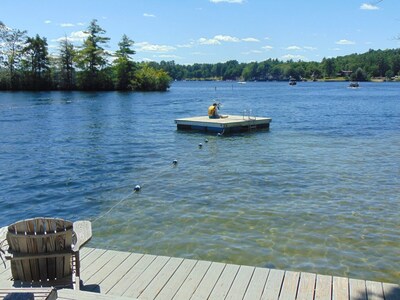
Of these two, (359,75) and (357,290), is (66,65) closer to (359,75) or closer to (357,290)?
(357,290)

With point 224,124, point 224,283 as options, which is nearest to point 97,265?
point 224,283

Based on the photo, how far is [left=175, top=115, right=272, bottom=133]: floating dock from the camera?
2741cm

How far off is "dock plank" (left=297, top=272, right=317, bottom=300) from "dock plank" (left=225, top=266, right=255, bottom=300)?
2.30 ft

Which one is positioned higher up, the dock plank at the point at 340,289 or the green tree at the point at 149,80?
the green tree at the point at 149,80

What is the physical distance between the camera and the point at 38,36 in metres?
93.0

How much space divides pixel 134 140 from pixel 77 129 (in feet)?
25.7

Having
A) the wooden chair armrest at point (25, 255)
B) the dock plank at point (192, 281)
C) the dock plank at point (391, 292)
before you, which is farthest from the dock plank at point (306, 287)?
the wooden chair armrest at point (25, 255)

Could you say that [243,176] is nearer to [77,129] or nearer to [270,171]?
[270,171]

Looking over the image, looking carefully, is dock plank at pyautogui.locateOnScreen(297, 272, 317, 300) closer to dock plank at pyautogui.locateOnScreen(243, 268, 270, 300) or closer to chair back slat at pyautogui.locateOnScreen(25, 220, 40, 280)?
dock plank at pyautogui.locateOnScreen(243, 268, 270, 300)

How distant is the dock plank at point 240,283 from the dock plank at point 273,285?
0.87 ft

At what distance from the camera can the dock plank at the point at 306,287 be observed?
554 centimetres

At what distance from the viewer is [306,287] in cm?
579

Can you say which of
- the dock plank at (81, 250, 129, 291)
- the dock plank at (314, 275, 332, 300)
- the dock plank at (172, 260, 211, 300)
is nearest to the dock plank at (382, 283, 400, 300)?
the dock plank at (314, 275, 332, 300)

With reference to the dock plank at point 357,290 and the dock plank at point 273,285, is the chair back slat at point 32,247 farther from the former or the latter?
the dock plank at point 357,290
